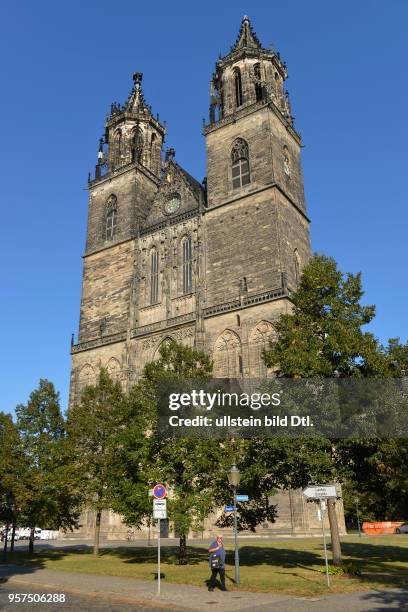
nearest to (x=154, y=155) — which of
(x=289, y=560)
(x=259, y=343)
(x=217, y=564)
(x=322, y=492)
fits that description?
(x=259, y=343)

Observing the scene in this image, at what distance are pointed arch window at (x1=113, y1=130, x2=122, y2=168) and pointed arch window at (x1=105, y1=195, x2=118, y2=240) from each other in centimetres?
400

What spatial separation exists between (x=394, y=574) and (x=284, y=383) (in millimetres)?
6054

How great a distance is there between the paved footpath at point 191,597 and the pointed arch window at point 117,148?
39.2m

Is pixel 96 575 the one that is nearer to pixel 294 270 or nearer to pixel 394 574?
pixel 394 574

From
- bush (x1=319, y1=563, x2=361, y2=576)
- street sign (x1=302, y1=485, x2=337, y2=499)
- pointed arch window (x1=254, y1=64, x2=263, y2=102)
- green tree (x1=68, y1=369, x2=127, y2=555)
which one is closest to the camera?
street sign (x1=302, y1=485, x2=337, y2=499)

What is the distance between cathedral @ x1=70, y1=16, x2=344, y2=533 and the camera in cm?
3375

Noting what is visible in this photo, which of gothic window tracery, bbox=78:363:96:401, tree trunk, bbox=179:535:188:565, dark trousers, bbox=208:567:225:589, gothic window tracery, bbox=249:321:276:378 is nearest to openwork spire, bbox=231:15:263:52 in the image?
gothic window tracery, bbox=249:321:276:378

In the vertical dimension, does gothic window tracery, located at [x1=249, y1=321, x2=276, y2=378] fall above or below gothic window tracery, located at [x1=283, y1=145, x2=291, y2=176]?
below

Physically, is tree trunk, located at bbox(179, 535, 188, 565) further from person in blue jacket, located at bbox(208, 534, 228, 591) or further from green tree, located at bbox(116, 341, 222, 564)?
person in blue jacket, located at bbox(208, 534, 228, 591)

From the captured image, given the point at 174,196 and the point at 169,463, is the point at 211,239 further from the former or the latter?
the point at 169,463

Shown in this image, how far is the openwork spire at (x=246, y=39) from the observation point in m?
44.2

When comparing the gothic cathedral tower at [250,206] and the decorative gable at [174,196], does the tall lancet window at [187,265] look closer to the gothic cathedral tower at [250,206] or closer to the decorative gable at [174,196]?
the gothic cathedral tower at [250,206]

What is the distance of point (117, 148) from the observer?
161 ft

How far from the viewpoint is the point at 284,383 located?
56.1 ft
